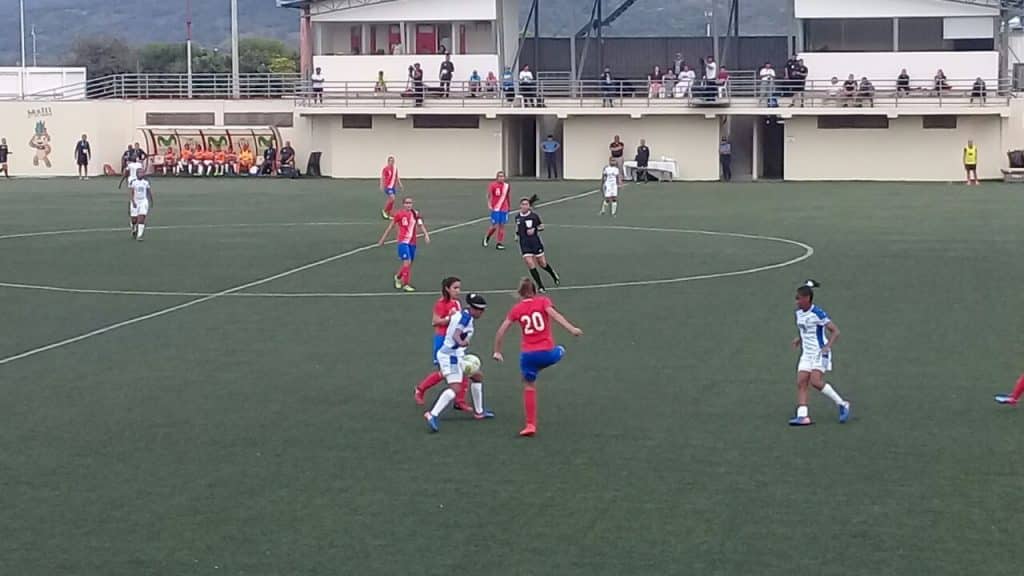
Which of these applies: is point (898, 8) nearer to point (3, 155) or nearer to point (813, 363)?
point (3, 155)

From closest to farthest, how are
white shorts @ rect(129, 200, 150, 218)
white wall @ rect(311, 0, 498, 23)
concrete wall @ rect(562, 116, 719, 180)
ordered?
white shorts @ rect(129, 200, 150, 218)
concrete wall @ rect(562, 116, 719, 180)
white wall @ rect(311, 0, 498, 23)

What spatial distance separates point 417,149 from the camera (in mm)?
64750

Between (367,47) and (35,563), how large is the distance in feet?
187

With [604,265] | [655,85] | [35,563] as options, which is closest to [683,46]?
[655,85]

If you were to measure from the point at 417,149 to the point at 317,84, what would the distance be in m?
4.92

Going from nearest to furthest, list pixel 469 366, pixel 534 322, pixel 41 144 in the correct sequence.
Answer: pixel 534 322 < pixel 469 366 < pixel 41 144

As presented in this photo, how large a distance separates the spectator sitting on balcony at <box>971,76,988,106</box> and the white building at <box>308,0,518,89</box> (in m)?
18.7

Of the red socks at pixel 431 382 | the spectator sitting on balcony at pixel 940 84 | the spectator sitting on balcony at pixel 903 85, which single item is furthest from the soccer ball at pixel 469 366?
the spectator sitting on balcony at pixel 940 84

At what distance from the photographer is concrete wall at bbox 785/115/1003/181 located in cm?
→ 6025

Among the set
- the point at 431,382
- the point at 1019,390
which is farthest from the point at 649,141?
the point at 431,382

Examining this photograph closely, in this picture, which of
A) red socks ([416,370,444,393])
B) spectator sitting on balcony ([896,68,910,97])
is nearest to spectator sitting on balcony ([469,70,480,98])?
spectator sitting on balcony ([896,68,910,97])

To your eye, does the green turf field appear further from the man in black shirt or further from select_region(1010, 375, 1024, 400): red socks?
the man in black shirt

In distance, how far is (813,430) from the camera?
1527cm

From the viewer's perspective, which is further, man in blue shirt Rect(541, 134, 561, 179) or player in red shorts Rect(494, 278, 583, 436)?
man in blue shirt Rect(541, 134, 561, 179)
